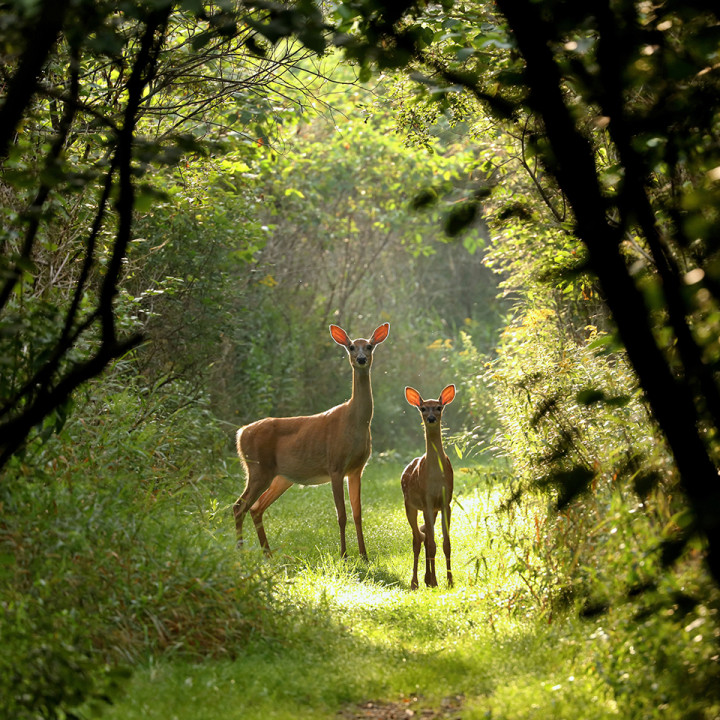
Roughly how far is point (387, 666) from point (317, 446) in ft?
16.7

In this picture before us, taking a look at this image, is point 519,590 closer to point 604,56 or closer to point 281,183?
point 604,56

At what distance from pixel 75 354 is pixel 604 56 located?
3.48 m

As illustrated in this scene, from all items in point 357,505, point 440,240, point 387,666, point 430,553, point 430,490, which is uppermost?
point 440,240

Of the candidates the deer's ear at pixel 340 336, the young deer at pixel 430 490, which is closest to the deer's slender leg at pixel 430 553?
the young deer at pixel 430 490

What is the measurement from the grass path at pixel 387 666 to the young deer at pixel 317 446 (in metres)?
2.70

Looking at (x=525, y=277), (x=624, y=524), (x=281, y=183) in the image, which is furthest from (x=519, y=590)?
(x=281, y=183)

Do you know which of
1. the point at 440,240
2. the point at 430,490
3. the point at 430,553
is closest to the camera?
the point at 440,240

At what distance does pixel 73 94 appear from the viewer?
315 cm

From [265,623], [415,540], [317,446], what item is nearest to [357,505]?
[317,446]

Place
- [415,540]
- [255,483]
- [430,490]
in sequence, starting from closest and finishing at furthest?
[430,490]
[415,540]
[255,483]

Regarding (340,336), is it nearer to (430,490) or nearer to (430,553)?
(430,490)

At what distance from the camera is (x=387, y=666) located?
530cm

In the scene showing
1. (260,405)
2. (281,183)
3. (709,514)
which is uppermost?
(281,183)

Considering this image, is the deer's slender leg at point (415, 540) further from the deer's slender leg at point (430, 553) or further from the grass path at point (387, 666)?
the grass path at point (387, 666)
